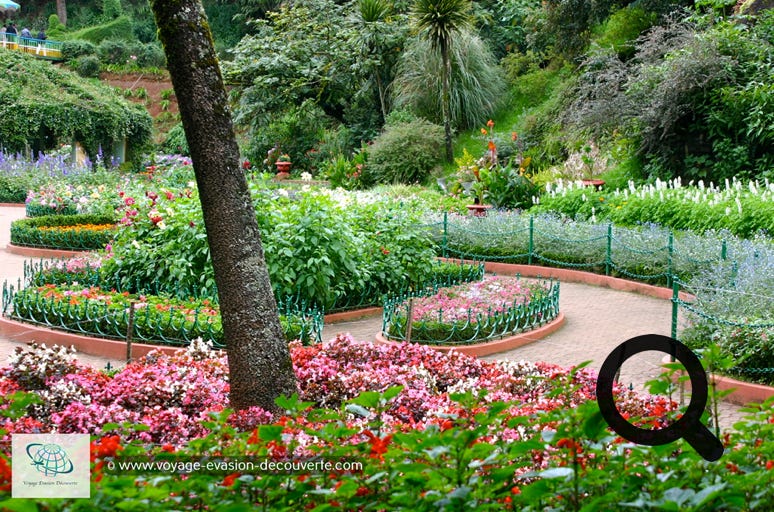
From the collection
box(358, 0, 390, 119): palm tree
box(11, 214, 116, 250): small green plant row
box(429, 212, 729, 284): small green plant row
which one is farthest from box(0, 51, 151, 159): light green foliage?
box(429, 212, 729, 284): small green plant row

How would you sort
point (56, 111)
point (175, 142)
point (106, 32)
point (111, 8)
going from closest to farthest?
point (56, 111), point (175, 142), point (106, 32), point (111, 8)

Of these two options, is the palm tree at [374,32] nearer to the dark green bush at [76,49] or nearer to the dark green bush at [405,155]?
the dark green bush at [405,155]

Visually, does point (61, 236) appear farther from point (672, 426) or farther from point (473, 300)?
point (672, 426)

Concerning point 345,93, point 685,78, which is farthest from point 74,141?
point 685,78

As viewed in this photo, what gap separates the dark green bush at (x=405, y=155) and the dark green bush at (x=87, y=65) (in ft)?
81.2

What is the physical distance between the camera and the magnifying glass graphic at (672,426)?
2055 millimetres

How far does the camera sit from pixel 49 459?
2.76 meters

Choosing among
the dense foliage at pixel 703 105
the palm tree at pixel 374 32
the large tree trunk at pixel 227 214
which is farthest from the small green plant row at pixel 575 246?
the palm tree at pixel 374 32

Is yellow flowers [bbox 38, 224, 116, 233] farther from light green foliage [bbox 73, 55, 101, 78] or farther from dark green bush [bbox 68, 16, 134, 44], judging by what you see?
dark green bush [bbox 68, 16, 134, 44]

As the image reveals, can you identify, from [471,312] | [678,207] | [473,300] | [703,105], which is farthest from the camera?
[703,105]

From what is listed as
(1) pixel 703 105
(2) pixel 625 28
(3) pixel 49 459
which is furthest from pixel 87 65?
(3) pixel 49 459

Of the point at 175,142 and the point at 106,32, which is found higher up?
the point at 106,32

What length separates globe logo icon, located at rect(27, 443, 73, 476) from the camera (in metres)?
2.63

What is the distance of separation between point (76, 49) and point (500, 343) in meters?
41.2
